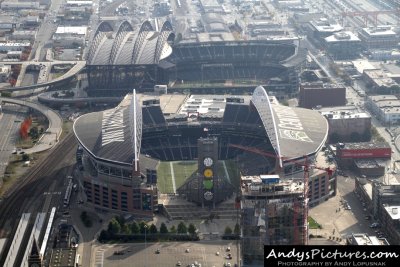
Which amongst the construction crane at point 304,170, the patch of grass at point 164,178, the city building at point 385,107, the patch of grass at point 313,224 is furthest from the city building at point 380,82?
the patch of grass at point 313,224

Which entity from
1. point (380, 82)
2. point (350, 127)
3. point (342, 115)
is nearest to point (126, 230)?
point (350, 127)

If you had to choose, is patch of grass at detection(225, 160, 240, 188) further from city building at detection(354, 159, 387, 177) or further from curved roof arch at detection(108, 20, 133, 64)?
curved roof arch at detection(108, 20, 133, 64)

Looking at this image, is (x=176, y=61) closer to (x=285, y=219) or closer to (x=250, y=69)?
(x=250, y=69)

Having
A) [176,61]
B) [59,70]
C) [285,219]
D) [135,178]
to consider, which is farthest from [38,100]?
[285,219]

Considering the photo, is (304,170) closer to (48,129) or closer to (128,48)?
(48,129)

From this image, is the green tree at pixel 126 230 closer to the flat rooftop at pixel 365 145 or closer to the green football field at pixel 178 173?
the green football field at pixel 178 173

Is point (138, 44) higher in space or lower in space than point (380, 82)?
higher
